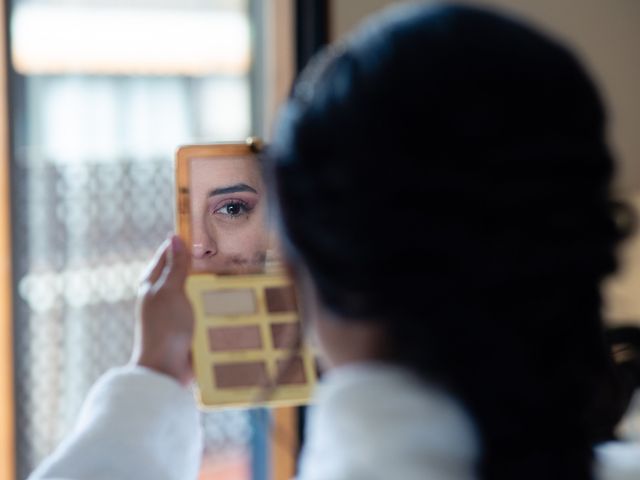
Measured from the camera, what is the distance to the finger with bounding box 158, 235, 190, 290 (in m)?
0.52

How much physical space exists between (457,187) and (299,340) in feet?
0.43

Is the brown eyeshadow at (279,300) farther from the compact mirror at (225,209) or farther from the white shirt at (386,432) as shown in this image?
the white shirt at (386,432)

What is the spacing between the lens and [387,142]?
33cm

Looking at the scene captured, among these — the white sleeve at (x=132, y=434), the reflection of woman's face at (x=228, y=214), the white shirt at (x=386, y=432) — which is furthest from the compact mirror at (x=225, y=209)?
the white shirt at (x=386, y=432)

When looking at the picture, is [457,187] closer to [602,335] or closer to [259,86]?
[602,335]

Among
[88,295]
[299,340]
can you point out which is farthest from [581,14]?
[299,340]

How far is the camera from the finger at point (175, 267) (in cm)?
52

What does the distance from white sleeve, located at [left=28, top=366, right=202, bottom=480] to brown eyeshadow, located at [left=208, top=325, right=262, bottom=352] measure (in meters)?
0.06

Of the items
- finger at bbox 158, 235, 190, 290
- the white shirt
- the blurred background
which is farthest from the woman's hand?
the blurred background

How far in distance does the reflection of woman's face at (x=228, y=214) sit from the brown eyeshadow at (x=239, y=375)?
0.06 m

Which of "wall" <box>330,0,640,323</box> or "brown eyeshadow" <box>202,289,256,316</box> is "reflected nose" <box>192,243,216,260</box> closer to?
"brown eyeshadow" <box>202,289,256,316</box>

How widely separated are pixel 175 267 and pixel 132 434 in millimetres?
93

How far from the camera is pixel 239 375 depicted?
1.89ft

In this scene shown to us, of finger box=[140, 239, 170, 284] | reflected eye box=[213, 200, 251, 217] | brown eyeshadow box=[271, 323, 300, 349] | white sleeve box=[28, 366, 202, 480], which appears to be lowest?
white sleeve box=[28, 366, 202, 480]
